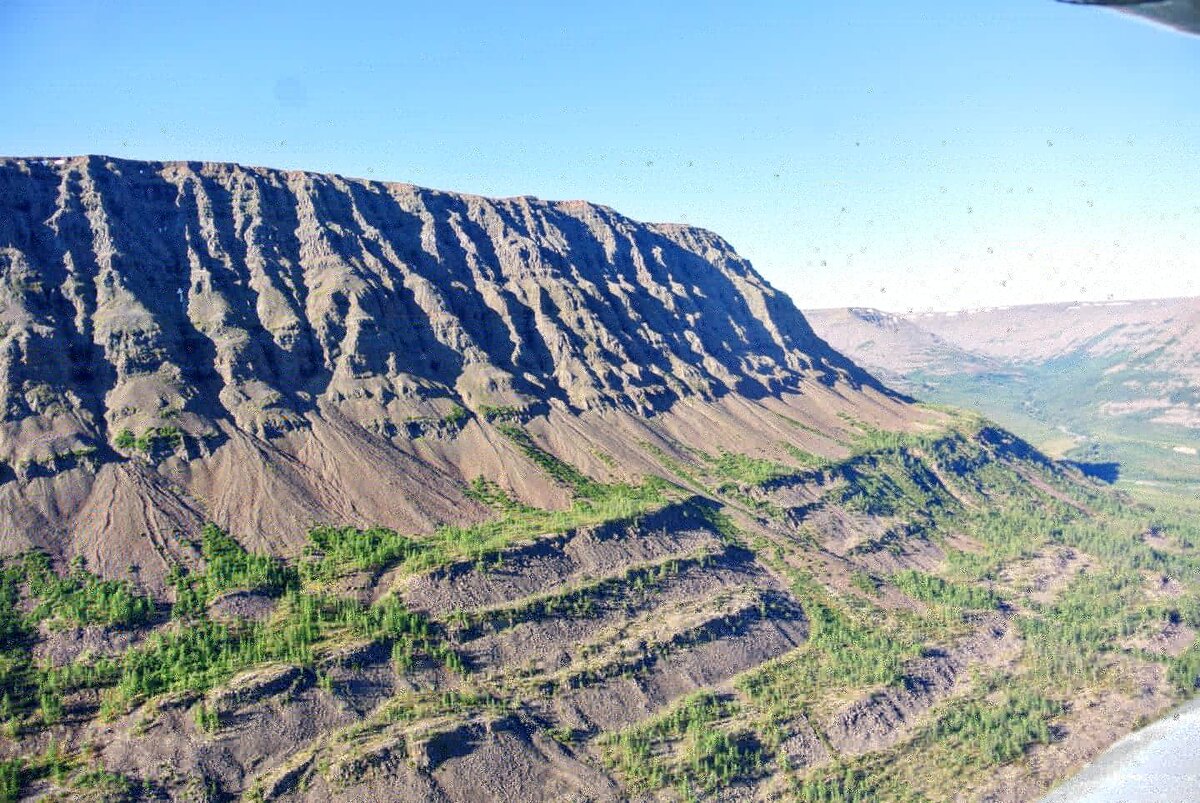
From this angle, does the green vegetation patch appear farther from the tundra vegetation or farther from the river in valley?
the river in valley

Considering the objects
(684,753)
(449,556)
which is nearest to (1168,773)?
(684,753)

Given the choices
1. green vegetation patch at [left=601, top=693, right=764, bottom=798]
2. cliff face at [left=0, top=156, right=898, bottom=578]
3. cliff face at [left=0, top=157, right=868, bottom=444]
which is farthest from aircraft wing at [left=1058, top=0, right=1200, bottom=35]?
cliff face at [left=0, top=157, right=868, bottom=444]

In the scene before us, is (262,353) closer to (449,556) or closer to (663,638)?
(449,556)

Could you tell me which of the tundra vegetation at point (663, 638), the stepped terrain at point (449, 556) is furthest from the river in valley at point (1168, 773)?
the stepped terrain at point (449, 556)

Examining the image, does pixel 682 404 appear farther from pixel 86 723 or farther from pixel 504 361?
pixel 86 723

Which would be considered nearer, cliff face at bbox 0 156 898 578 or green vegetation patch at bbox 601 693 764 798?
green vegetation patch at bbox 601 693 764 798

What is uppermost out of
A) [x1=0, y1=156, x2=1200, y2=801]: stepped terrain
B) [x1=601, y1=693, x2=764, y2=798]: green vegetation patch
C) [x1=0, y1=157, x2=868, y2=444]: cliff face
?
[x1=0, y1=157, x2=868, y2=444]: cliff face

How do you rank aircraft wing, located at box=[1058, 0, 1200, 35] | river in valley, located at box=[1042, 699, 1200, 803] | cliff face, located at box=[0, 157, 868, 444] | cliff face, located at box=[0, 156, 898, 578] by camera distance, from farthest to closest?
cliff face, located at box=[0, 157, 868, 444] → cliff face, located at box=[0, 156, 898, 578] → river in valley, located at box=[1042, 699, 1200, 803] → aircraft wing, located at box=[1058, 0, 1200, 35]
